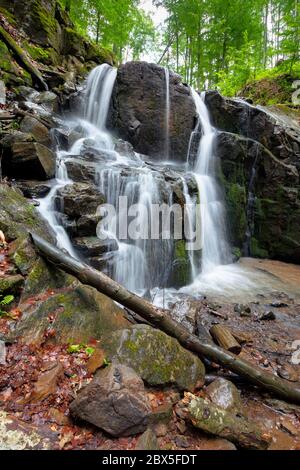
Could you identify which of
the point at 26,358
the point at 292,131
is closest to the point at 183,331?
the point at 26,358

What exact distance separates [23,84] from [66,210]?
6616 millimetres

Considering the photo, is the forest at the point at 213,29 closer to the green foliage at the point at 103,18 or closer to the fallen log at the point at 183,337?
the green foliage at the point at 103,18

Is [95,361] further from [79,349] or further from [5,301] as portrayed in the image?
[5,301]

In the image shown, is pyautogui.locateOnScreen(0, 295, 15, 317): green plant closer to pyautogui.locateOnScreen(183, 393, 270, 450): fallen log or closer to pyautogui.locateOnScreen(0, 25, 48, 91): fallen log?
pyautogui.locateOnScreen(183, 393, 270, 450): fallen log

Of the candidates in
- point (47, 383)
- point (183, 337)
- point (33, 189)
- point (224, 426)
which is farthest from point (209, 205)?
point (47, 383)

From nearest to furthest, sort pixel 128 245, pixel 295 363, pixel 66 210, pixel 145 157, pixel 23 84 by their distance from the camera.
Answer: pixel 295 363 < pixel 66 210 < pixel 128 245 < pixel 23 84 < pixel 145 157

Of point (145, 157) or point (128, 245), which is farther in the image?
point (145, 157)

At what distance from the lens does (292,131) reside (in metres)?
11.4

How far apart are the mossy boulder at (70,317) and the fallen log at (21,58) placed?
976 centimetres

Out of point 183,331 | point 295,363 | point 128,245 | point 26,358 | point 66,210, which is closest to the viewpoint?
point 26,358

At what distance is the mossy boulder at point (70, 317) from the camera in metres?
3.11

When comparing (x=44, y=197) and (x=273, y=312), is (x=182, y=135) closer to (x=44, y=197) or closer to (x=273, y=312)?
(x=44, y=197)

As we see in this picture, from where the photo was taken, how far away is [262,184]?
11094 millimetres
